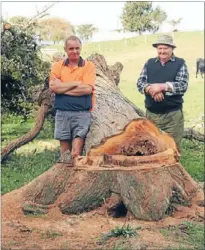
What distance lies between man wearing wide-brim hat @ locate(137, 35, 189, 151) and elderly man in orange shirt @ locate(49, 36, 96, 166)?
682 mm

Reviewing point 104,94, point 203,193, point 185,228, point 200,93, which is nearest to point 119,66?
point 104,94

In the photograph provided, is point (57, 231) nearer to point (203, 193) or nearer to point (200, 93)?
point (203, 193)

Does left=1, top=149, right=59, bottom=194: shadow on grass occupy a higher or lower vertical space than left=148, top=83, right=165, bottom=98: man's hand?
lower

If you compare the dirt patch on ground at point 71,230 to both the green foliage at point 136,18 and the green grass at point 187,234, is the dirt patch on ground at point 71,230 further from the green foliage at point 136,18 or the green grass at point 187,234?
A: the green foliage at point 136,18

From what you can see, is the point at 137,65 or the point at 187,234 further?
the point at 137,65

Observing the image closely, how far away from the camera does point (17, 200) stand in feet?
21.8

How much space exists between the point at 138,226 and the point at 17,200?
150 centimetres

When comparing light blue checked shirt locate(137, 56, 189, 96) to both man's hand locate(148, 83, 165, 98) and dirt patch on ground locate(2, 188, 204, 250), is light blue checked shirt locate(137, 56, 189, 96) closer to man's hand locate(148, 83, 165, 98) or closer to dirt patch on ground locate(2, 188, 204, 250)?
man's hand locate(148, 83, 165, 98)

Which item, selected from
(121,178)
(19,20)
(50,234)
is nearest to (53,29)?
(19,20)

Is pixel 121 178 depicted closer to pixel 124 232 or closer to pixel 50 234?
pixel 124 232

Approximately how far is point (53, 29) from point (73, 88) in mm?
5264

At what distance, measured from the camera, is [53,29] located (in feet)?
35.9

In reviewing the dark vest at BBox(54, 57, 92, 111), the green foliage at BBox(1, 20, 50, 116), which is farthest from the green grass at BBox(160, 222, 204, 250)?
the green foliage at BBox(1, 20, 50, 116)

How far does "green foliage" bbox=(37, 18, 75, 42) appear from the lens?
34.2ft
